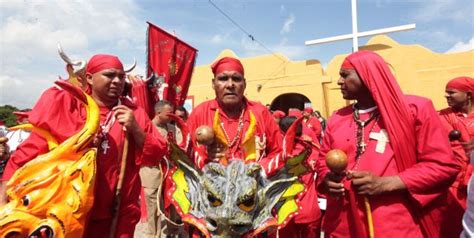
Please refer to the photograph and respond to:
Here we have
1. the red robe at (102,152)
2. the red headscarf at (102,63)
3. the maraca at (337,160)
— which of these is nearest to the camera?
the maraca at (337,160)

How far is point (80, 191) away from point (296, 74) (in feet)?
51.0

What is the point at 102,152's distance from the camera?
258 centimetres

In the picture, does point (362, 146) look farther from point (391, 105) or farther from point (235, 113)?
point (235, 113)

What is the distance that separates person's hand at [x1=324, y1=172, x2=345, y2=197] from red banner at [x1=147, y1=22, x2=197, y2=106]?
467 cm

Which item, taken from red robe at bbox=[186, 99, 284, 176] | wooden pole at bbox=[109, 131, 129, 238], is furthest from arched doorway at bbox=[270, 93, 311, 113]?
wooden pole at bbox=[109, 131, 129, 238]

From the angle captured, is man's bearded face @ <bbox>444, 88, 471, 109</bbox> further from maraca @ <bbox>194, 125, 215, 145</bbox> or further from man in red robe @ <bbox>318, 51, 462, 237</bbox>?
maraca @ <bbox>194, 125, 215, 145</bbox>

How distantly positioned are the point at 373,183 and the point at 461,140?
189 centimetres

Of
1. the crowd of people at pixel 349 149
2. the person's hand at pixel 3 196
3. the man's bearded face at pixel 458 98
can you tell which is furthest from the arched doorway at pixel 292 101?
the person's hand at pixel 3 196

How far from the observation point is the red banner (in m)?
6.59

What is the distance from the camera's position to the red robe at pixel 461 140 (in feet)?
10.2

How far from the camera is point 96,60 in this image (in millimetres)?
2693

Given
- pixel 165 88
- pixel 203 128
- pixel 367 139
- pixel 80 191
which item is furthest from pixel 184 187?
pixel 165 88

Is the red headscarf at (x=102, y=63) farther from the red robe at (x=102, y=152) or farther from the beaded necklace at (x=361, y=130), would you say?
the beaded necklace at (x=361, y=130)

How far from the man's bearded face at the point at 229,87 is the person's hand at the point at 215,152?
658 mm
